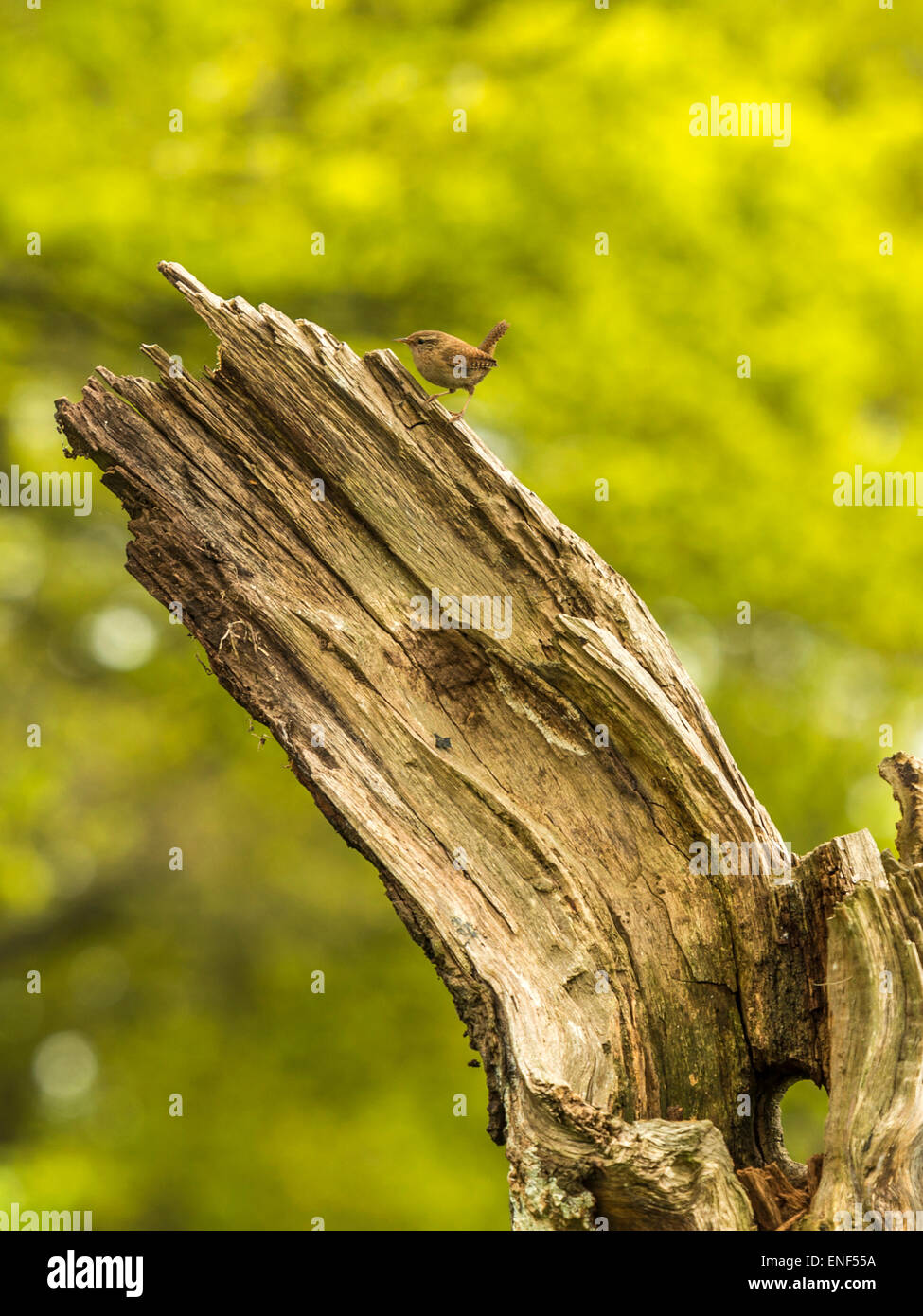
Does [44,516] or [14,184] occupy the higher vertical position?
[14,184]

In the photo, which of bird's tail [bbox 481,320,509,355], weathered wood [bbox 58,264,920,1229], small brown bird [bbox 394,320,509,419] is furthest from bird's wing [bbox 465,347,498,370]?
weathered wood [bbox 58,264,920,1229]

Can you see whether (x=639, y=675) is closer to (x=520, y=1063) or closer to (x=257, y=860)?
(x=520, y=1063)

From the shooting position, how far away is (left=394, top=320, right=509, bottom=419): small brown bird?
12.6ft

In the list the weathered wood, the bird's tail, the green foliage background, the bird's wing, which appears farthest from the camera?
the green foliage background

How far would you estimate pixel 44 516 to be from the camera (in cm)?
756

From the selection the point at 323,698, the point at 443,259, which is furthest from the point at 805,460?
the point at 323,698

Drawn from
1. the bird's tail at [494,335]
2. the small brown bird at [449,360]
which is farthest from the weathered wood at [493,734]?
the bird's tail at [494,335]

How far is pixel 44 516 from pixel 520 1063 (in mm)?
6025

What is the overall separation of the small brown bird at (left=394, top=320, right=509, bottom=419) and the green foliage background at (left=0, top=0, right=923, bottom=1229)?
3254 mm

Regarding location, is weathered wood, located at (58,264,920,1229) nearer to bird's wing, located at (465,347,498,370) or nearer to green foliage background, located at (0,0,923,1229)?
bird's wing, located at (465,347,498,370)

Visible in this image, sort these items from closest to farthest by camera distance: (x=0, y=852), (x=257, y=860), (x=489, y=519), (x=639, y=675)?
(x=639, y=675)
(x=489, y=519)
(x=0, y=852)
(x=257, y=860)

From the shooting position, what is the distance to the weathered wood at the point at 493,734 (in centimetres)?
323

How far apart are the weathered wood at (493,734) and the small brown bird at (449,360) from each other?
0.20 m
